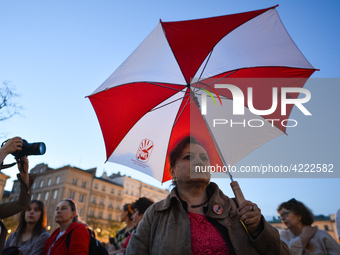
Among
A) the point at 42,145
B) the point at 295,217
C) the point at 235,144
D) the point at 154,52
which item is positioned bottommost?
the point at 295,217

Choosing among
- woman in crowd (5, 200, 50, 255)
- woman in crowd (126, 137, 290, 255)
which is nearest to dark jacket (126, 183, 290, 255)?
woman in crowd (126, 137, 290, 255)

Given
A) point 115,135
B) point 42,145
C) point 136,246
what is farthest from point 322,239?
point 42,145

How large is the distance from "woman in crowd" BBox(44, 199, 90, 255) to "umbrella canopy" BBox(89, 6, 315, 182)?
1032 millimetres

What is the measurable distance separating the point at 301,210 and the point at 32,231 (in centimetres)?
396

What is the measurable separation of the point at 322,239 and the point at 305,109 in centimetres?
158

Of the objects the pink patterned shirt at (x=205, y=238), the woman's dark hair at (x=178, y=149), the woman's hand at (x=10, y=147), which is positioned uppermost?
the woman's hand at (x=10, y=147)

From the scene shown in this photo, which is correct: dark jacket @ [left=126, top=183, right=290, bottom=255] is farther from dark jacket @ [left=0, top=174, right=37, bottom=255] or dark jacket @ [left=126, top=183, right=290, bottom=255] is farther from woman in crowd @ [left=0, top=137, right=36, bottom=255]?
dark jacket @ [left=0, top=174, right=37, bottom=255]

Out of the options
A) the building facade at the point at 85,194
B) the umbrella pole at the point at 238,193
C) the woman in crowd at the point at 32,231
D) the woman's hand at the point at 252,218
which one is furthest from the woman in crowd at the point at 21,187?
the building facade at the point at 85,194

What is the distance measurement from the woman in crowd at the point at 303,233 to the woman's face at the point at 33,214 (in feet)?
12.1

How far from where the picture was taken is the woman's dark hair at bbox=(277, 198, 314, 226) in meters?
3.44

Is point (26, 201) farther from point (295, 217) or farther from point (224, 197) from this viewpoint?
point (295, 217)

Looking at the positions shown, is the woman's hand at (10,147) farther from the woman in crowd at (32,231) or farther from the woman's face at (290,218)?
the woman's face at (290,218)

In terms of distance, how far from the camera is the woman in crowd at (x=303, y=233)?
2.97m

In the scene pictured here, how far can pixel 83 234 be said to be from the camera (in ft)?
10.7
